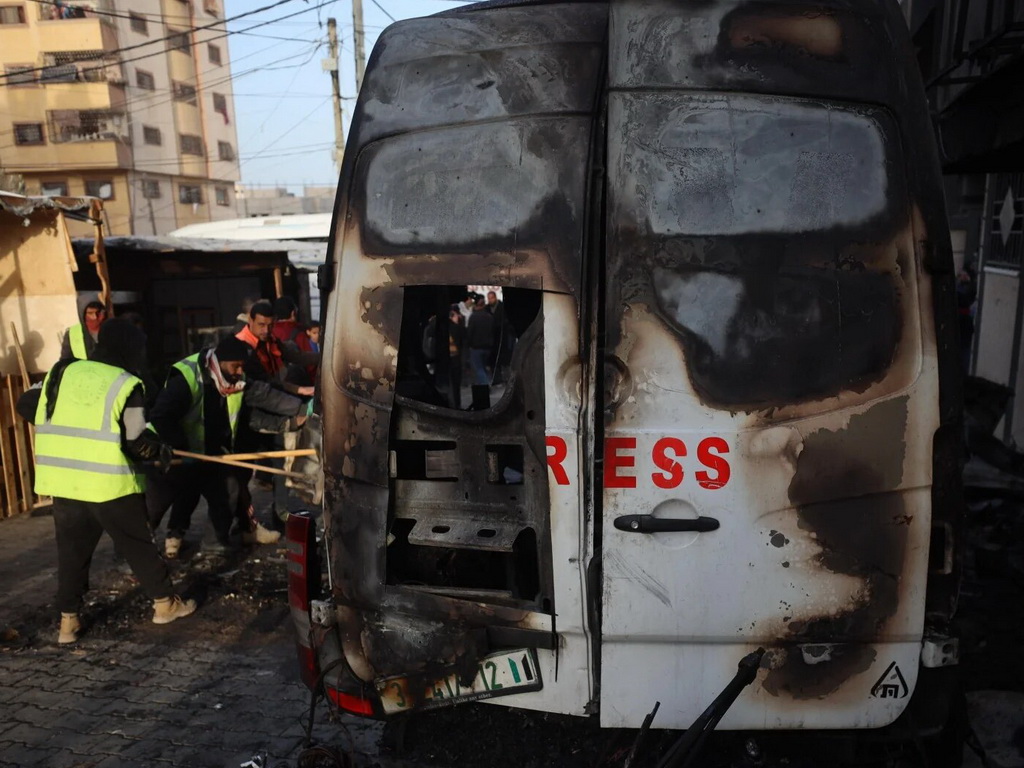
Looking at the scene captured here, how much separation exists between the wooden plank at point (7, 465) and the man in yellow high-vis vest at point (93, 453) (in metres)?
3.04

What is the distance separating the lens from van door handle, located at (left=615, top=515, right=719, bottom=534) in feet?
7.62

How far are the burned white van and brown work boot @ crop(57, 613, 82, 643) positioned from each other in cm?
331

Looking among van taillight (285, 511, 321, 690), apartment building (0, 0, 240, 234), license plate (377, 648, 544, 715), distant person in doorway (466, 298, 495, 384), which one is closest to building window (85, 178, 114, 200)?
apartment building (0, 0, 240, 234)

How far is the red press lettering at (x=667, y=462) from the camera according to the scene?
7.65 ft

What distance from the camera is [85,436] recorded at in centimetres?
454

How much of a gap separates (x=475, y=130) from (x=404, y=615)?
1544mm

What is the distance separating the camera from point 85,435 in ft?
14.9

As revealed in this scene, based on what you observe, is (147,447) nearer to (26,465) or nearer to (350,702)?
(350,702)

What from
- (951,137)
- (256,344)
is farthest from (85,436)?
(951,137)

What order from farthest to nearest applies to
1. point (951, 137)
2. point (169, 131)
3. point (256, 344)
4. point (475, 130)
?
1. point (169, 131)
2. point (951, 137)
3. point (256, 344)
4. point (475, 130)

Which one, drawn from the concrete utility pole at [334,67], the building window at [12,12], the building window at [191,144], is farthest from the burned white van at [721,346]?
the building window at [191,144]

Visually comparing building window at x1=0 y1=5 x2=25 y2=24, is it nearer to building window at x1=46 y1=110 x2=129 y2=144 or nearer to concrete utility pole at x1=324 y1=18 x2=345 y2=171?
building window at x1=46 y1=110 x2=129 y2=144

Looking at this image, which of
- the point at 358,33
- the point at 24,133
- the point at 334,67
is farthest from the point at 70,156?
the point at 358,33

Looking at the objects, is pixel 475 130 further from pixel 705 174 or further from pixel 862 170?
pixel 862 170
